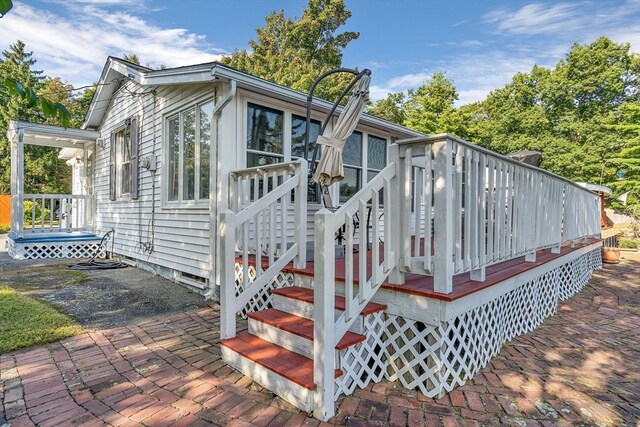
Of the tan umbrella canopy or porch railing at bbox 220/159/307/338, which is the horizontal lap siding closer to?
porch railing at bbox 220/159/307/338

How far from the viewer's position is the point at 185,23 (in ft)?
51.3

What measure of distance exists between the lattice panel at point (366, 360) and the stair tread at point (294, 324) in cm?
8

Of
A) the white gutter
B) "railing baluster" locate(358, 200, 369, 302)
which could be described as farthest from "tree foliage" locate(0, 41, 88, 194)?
"railing baluster" locate(358, 200, 369, 302)

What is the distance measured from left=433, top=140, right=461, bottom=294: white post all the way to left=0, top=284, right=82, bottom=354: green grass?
3.62 meters

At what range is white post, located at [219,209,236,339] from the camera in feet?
9.76

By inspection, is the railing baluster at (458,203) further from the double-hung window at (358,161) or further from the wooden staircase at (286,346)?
the double-hung window at (358,161)

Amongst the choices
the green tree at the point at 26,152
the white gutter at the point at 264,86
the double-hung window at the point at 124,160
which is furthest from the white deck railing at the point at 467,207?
the green tree at the point at 26,152

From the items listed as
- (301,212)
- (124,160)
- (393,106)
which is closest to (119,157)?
(124,160)

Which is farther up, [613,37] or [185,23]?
[613,37]

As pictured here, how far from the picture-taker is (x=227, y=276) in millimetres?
2979

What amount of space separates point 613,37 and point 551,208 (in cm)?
2796

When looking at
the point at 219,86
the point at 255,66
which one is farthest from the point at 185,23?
the point at 219,86

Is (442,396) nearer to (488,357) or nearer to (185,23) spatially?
(488,357)

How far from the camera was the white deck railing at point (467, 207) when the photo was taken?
2520mm
